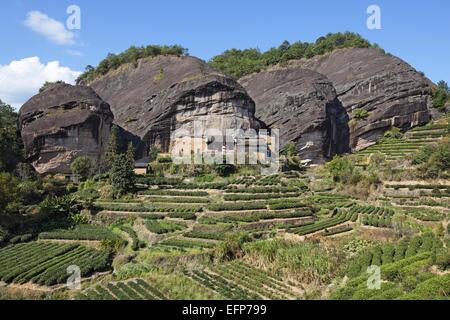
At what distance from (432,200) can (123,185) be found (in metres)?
A: 31.6

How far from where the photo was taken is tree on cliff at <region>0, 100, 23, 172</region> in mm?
45094

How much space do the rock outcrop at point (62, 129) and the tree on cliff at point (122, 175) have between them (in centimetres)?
905

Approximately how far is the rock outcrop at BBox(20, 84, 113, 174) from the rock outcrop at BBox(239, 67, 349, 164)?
27.3 meters

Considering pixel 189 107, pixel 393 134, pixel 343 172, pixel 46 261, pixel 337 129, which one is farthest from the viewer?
pixel 337 129

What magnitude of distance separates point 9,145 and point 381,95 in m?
58.6

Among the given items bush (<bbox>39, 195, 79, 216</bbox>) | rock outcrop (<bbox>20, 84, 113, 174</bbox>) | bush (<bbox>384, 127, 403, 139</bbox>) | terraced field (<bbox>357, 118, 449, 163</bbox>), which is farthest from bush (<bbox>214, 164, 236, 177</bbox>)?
bush (<bbox>384, 127, 403, 139</bbox>)

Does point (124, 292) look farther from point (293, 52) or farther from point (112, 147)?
point (293, 52)

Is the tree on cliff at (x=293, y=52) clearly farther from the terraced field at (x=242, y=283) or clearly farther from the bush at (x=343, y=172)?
the terraced field at (x=242, y=283)

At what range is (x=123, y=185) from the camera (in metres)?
42.1

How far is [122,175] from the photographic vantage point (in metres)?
42.2

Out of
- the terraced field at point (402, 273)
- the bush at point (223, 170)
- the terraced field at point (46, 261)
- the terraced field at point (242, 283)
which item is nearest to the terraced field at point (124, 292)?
the terraced field at point (242, 283)

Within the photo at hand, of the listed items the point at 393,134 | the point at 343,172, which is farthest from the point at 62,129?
the point at 393,134
